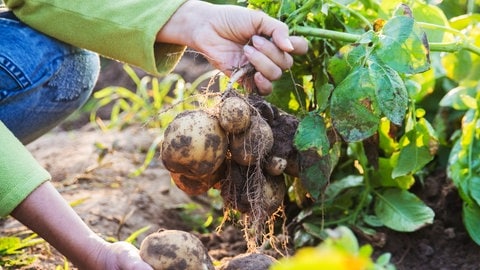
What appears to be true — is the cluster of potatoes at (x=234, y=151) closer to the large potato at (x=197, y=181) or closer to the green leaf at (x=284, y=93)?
the large potato at (x=197, y=181)

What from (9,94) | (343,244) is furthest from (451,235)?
(343,244)

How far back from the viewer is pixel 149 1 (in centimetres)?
157

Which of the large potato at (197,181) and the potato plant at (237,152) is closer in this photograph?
the potato plant at (237,152)

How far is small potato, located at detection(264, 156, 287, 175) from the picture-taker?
4.82 ft

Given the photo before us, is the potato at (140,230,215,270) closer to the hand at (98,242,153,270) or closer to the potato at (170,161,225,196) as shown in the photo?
the hand at (98,242,153,270)

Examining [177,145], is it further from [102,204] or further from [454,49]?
[102,204]

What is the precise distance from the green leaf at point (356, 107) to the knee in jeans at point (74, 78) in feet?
2.26

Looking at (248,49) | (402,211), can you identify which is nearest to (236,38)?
(248,49)

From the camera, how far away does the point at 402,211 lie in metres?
1.90

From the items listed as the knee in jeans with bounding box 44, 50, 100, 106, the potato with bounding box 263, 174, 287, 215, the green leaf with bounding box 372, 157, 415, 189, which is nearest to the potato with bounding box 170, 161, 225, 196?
the potato with bounding box 263, 174, 287, 215

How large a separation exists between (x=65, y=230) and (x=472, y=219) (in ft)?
3.35

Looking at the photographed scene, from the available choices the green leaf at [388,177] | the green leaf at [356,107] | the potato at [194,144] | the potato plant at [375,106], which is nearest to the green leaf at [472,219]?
the potato plant at [375,106]

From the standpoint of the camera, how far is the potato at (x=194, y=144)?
1383 mm

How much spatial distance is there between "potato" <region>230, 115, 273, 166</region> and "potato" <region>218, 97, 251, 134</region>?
20 millimetres
